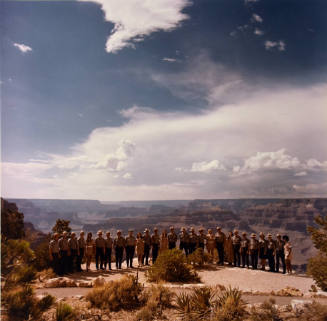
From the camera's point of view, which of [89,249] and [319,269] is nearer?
[319,269]

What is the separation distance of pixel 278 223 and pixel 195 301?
17431cm

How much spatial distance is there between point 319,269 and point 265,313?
367cm

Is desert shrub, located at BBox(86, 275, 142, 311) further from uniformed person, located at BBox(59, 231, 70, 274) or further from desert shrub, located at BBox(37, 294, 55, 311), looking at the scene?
uniformed person, located at BBox(59, 231, 70, 274)

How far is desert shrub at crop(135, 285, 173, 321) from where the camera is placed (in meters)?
6.93

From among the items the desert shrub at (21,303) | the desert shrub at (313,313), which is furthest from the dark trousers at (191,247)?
the desert shrub at (21,303)

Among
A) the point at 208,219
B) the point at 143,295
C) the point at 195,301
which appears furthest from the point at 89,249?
the point at 208,219

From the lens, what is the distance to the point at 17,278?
5.64m

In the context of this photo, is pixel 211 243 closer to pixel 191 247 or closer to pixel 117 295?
pixel 191 247

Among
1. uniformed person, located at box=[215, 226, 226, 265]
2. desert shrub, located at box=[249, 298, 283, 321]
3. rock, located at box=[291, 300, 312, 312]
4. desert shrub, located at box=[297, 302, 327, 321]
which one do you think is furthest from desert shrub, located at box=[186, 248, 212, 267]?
desert shrub, located at box=[297, 302, 327, 321]

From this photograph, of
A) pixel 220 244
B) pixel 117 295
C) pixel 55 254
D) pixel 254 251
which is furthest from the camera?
pixel 220 244

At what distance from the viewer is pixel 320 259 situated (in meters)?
9.46

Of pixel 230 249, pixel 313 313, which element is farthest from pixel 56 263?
pixel 313 313

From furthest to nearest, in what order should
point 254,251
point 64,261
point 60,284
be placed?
point 254,251 < point 64,261 < point 60,284

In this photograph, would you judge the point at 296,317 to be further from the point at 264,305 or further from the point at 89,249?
the point at 89,249
